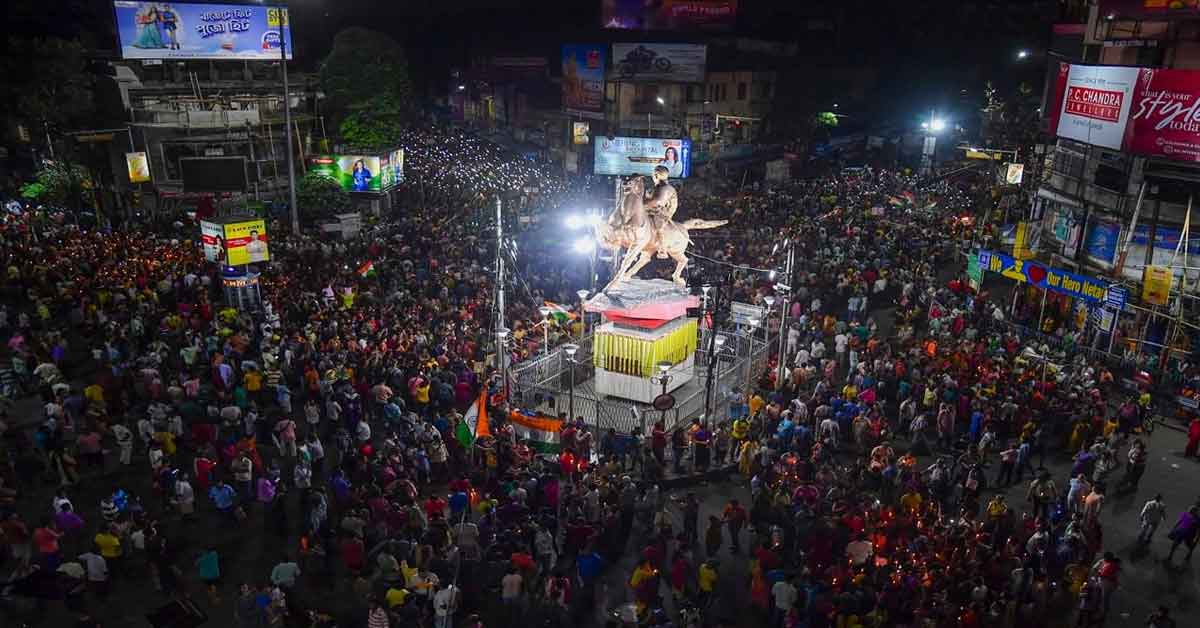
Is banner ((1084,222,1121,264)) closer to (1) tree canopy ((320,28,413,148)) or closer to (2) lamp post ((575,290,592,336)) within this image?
(2) lamp post ((575,290,592,336))

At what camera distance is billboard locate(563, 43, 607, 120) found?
52.0 metres

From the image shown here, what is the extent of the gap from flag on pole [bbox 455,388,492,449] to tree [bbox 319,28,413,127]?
29341 millimetres

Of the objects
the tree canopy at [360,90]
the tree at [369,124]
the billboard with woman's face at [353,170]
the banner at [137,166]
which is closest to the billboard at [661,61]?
the tree canopy at [360,90]

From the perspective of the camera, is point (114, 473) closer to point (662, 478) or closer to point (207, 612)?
point (207, 612)

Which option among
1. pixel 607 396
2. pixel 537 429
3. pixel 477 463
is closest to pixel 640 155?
pixel 607 396

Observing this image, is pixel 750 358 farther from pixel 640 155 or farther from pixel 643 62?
pixel 643 62

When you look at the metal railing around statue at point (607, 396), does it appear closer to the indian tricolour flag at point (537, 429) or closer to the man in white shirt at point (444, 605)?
the indian tricolour flag at point (537, 429)

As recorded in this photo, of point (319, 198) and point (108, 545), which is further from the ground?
point (319, 198)

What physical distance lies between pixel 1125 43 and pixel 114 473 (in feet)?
98.6

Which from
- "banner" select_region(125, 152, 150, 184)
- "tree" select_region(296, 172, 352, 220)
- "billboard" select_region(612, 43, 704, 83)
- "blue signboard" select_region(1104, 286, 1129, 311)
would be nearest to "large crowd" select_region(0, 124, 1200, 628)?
"blue signboard" select_region(1104, 286, 1129, 311)

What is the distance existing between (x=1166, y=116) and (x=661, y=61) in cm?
3026

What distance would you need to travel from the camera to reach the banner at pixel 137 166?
37.0 m

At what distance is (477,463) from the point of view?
1659cm

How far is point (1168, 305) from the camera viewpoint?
75.0ft
